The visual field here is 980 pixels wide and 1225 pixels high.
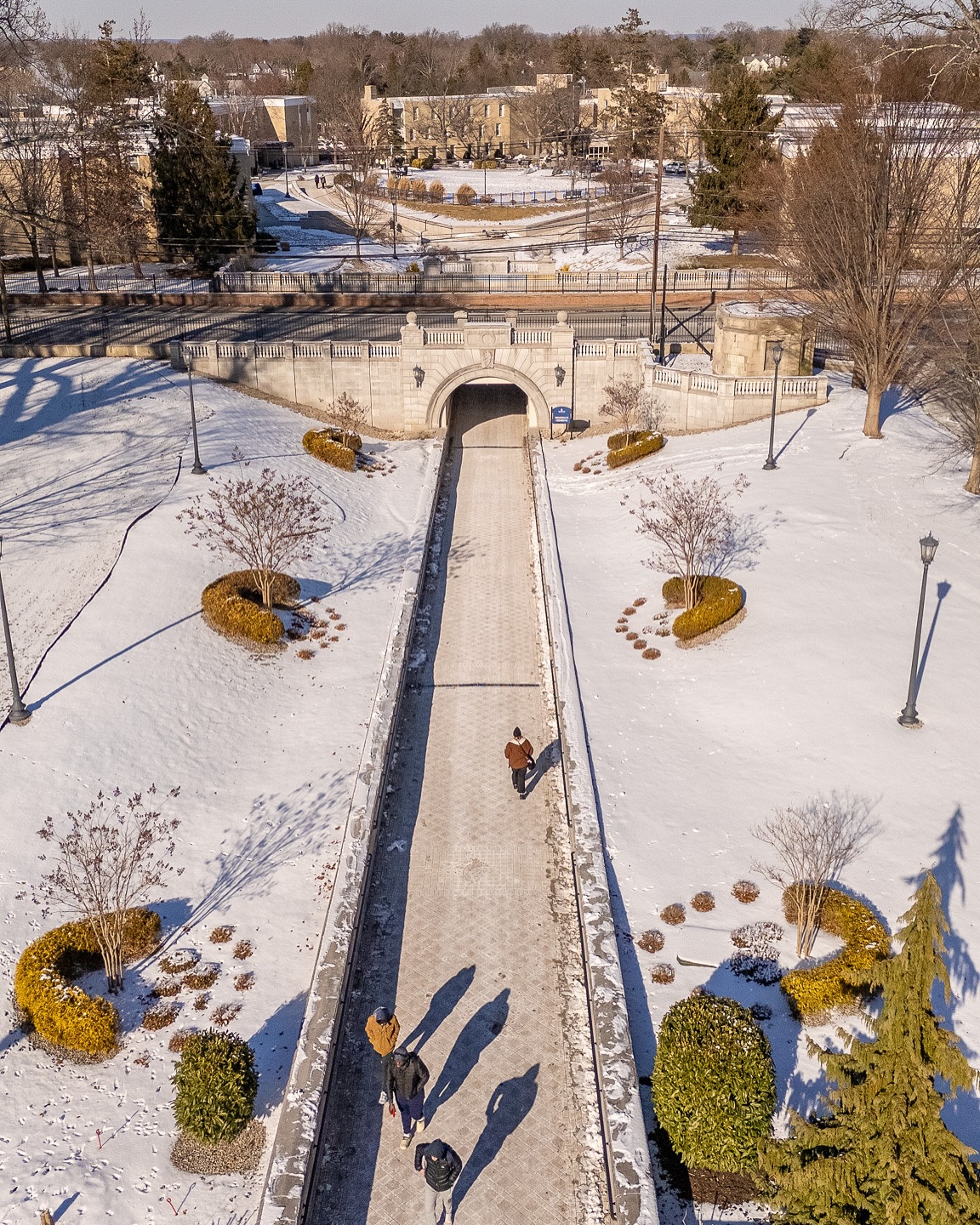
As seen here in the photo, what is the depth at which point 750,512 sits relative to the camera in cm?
3097

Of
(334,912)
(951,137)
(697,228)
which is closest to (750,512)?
(951,137)

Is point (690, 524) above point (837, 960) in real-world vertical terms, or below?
above

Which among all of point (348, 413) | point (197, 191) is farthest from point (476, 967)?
point (197, 191)

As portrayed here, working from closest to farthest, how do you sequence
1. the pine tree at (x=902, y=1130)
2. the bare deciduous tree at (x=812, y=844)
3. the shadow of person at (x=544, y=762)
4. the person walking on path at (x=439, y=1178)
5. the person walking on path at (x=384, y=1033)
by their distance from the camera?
the pine tree at (x=902, y=1130) → the person walking on path at (x=439, y=1178) → the person walking on path at (x=384, y=1033) → the bare deciduous tree at (x=812, y=844) → the shadow of person at (x=544, y=762)

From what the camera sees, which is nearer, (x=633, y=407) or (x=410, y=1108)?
(x=410, y=1108)

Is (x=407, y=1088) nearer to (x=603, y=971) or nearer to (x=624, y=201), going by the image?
(x=603, y=971)

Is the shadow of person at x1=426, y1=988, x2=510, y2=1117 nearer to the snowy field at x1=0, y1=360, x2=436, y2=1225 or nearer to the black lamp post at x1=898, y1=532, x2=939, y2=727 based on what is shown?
the snowy field at x1=0, y1=360, x2=436, y2=1225

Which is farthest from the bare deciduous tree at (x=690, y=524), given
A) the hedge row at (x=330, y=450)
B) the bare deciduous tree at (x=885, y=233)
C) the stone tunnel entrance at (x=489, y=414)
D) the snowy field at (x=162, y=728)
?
the stone tunnel entrance at (x=489, y=414)

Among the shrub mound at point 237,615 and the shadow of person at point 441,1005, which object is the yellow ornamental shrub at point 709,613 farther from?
the shadow of person at point 441,1005

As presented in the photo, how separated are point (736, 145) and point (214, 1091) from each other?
5724 centimetres

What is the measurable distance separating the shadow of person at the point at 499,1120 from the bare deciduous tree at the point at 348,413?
28.4 m

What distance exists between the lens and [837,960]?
1681cm

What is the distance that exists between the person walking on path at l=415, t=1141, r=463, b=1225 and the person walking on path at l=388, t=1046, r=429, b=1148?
79cm

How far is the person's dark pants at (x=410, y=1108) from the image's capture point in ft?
44.8
